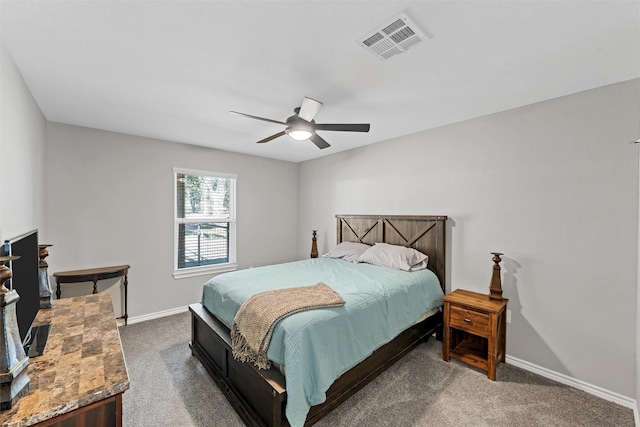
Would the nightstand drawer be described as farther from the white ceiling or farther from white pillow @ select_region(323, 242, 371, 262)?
the white ceiling

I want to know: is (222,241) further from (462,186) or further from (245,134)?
(462,186)

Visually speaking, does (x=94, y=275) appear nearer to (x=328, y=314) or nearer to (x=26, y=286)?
(x=26, y=286)

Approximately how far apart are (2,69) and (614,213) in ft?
14.7

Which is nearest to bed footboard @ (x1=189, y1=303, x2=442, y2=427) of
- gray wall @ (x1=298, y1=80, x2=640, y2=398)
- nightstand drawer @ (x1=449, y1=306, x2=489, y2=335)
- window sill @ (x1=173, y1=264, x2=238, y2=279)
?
nightstand drawer @ (x1=449, y1=306, x2=489, y2=335)

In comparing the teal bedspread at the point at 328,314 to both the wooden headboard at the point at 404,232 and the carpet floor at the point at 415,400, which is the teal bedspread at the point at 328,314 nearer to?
the wooden headboard at the point at 404,232

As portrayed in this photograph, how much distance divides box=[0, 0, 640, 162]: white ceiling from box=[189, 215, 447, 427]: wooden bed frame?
4.84 feet

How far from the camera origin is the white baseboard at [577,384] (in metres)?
2.14

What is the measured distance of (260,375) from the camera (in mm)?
1824

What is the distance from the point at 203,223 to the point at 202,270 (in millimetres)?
761

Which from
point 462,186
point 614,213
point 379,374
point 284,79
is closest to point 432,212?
point 462,186

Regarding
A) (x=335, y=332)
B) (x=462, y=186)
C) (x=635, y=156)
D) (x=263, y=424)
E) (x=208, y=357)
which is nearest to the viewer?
(x=263, y=424)

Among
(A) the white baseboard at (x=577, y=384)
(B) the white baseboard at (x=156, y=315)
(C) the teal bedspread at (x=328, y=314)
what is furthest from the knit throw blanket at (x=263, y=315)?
(B) the white baseboard at (x=156, y=315)

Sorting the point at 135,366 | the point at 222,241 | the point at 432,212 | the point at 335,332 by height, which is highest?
the point at 432,212

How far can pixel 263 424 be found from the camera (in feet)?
5.96
